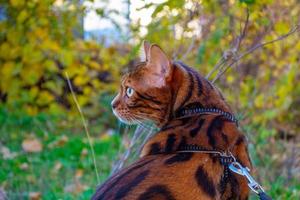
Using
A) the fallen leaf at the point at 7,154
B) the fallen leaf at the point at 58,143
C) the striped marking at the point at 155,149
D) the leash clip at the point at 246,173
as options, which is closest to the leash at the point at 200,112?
the striped marking at the point at 155,149

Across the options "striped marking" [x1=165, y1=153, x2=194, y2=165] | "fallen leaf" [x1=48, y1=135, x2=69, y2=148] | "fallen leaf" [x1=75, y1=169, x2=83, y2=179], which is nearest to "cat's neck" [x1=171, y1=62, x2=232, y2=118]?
"striped marking" [x1=165, y1=153, x2=194, y2=165]

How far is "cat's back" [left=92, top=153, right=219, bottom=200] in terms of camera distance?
3193 millimetres

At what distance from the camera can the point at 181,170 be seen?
10.9ft

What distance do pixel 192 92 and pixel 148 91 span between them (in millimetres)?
247

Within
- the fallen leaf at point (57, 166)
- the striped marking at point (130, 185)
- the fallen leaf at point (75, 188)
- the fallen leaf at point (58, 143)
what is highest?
the striped marking at point (130, 185)

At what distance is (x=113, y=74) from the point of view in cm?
1087

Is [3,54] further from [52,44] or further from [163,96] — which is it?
[163,96]

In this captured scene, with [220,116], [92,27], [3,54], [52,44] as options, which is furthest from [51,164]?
[220,116]

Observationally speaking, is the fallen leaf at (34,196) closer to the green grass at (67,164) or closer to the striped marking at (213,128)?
the green grass at (67,164)

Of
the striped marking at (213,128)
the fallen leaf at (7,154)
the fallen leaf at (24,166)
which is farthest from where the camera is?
the fallen leaf at (7,154)

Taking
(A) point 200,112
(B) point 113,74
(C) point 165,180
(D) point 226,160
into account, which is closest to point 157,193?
(C) point 165,180

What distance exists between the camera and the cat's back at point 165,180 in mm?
3193

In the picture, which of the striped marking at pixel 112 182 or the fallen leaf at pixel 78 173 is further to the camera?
the fallen leaf at pixel 78 173

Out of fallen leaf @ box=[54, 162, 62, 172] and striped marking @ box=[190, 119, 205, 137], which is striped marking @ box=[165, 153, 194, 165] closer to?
striped marking @ box=[190, 119, 205, 137]
